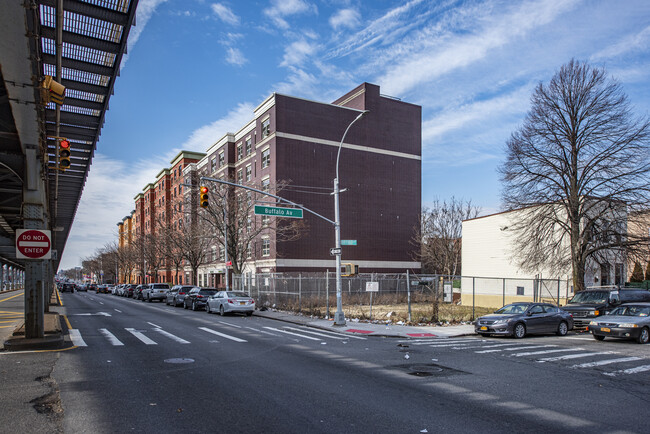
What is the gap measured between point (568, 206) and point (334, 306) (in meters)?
16.3

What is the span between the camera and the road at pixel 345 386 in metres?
6.49

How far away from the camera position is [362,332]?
742 inches

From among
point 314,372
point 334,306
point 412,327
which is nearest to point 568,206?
point 412,327

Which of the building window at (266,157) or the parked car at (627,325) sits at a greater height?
the building window at (266,157)

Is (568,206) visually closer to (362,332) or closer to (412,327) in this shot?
(412,327)

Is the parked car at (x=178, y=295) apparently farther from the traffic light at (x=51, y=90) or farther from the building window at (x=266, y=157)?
the traffic light at (x=51, y=90)

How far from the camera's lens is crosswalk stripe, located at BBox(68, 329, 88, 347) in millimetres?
14023

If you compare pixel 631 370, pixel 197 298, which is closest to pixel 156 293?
pixel 197 298

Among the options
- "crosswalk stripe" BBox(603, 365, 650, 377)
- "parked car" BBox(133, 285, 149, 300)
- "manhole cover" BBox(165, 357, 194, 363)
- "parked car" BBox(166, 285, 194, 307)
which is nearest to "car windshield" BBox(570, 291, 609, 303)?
"crosswalk stripe" BBox(603, 365, 650, 377)

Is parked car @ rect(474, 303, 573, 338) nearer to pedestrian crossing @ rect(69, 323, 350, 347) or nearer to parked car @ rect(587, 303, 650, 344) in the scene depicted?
parked car @ rect(587, 303, 650, 344)

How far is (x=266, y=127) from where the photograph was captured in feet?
154

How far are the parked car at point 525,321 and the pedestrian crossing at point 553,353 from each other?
3.30 ft

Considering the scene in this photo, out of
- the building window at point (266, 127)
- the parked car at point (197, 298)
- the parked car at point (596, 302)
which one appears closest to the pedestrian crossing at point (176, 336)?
the parked car at point (197, 298)

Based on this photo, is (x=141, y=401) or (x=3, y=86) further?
(x=3, y=86)
